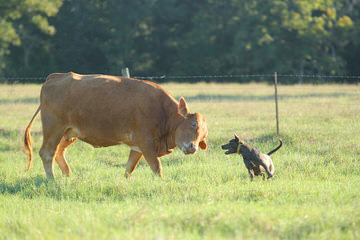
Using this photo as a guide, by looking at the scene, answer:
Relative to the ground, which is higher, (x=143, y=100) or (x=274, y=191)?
(x=143, y=100)

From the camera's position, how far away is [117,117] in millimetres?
8156

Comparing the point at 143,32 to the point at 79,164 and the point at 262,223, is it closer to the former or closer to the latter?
the point at 79,164

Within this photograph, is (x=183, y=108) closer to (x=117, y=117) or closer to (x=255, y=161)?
(x=117, y=117)

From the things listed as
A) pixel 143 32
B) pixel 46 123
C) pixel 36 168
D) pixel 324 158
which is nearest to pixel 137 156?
pixel 46 123

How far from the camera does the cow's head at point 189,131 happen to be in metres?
7.63

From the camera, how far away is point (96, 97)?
829 centimetres

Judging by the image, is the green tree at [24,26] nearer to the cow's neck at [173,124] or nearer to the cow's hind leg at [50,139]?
the cow's hind leg at [50,139]

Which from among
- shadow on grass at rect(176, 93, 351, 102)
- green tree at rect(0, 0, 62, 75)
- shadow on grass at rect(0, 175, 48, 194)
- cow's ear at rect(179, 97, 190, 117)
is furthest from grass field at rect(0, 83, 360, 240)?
green tree at rect(0, 0, 62, 75)

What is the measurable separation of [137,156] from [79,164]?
171 centimetres

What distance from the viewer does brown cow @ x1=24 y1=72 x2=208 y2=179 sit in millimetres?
7984

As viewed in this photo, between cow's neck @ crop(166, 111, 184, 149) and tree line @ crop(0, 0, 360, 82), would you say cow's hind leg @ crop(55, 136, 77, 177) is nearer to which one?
cow's neck @ crop(166, 111, 184, 149)

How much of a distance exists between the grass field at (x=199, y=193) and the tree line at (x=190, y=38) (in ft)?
94.7

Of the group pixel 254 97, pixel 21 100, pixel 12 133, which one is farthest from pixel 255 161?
pixel 254 97

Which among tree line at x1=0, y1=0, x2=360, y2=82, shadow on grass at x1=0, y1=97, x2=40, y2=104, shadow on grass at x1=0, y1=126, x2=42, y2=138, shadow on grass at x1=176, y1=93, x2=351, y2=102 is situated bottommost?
shadow on grass at x1=176, y1=93, x2=351, y2=102
